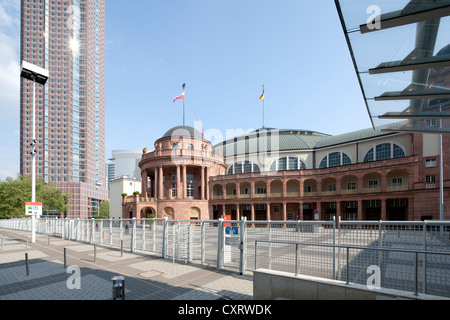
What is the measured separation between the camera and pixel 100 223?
Result: 20.0 meters

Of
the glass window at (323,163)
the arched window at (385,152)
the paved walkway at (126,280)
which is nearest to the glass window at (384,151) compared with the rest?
the arched window at (385,152)

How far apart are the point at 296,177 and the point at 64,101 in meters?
110

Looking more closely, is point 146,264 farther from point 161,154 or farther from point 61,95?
point 61,95

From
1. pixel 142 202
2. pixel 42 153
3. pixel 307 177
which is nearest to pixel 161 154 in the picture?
pixel 142 202

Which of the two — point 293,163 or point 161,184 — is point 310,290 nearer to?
point 161,184

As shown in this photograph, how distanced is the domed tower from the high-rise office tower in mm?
72311

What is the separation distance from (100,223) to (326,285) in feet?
61.4

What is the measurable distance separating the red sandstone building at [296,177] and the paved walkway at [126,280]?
2839 cm

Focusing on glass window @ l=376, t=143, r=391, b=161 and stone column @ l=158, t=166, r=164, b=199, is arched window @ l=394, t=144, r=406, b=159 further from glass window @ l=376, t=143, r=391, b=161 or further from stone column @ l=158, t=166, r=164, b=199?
stone column @ l=158, t=166, r=164, b=199

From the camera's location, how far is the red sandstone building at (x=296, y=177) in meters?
35.5

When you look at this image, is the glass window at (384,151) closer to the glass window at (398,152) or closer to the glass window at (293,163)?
the glass window at (398,152)

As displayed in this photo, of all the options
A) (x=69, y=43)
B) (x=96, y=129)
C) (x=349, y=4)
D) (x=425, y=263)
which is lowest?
(x=425, y=263)

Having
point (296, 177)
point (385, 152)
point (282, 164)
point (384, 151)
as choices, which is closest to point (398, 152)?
point (385, 152)

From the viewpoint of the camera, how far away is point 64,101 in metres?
113
